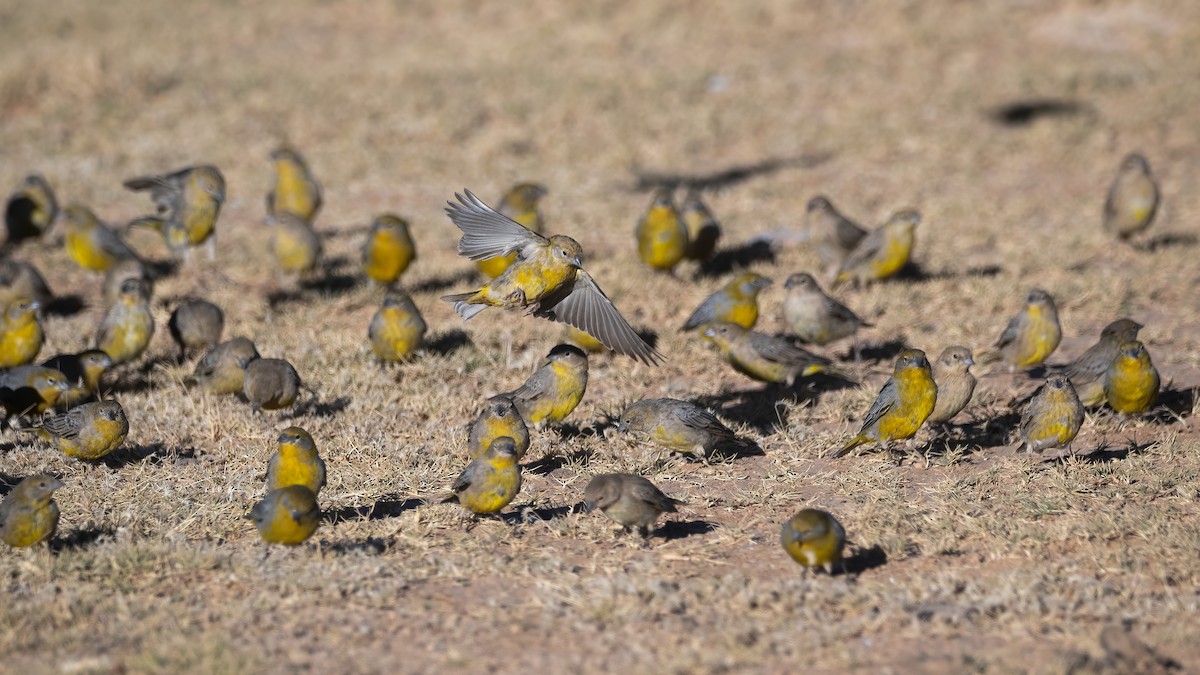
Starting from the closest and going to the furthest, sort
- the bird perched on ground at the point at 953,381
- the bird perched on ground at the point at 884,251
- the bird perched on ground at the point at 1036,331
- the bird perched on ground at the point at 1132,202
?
the bird perched on ground at the point at 953,381
the bird perched on ground at the point at 1036,331
the bird perched on ground at the point at 884,251
the bird perched on ground at the point at 1132,202

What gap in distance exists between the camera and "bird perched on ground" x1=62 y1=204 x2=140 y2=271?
1192 centimetres

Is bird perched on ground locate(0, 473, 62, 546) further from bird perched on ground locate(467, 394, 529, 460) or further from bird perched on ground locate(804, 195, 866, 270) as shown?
bird perched on ground locate(804, 195, 866, 270)

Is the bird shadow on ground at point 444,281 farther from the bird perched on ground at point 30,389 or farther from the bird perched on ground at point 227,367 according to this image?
the bird perched on ground at point 30,389

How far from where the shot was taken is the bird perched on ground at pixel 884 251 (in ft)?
37.9

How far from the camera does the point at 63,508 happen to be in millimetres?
7363

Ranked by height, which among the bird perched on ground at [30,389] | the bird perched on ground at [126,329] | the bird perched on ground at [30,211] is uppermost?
the bird perched on ground at [30,211]

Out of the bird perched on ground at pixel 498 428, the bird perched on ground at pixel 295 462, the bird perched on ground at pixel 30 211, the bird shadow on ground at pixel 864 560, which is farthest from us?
the bird perched on ground at pixel 30 211

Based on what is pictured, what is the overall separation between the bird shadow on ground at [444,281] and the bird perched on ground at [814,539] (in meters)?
6.23

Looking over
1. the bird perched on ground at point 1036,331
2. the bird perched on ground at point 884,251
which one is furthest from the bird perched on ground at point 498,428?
the bird perched on ground at point 884,251

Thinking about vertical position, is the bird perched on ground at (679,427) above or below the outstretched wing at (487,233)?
below

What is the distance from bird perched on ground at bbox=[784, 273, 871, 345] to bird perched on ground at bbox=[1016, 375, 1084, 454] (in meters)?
2.09

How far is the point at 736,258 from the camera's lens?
13.0 metres

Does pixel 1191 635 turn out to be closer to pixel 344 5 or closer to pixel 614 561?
pixel 614 561

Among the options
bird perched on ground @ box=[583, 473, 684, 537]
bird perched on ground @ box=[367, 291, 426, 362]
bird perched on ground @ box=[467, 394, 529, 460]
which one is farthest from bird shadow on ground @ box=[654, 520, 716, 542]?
bird perched on ground @ box=[367, 291, 426, 362]
